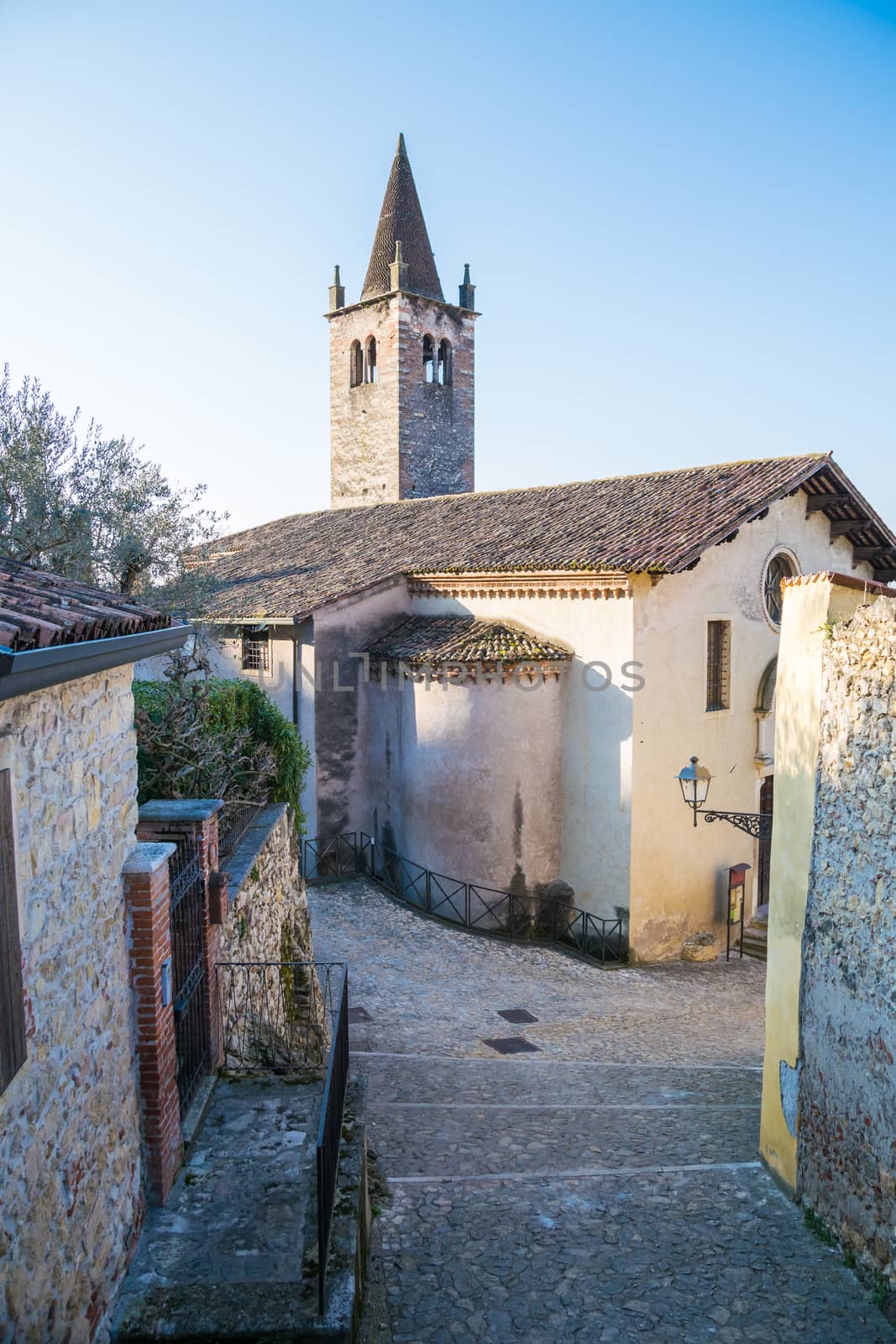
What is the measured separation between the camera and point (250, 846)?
922cm

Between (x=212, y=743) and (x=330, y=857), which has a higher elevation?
(x=212, y=743)

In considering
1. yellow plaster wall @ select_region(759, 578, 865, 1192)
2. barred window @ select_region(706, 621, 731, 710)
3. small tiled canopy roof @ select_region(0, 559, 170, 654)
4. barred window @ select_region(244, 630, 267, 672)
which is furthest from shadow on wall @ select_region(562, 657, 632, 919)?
small tiled canopy roof @ select_region(0, 559, 170, 654)

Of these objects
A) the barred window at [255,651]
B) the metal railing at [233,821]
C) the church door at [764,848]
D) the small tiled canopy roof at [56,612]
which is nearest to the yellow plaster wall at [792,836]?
the small tiled canopy roof at [56,612]

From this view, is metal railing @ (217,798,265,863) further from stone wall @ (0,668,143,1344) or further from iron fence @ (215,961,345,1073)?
stone wall @ (0,668,143,1344)

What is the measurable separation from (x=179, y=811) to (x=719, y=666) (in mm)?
11282

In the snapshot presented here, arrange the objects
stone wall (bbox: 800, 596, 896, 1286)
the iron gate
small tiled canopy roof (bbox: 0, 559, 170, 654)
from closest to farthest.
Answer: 1. small tiled canopy roof (bbox: 0, 559, 170, 654)
2. stone wall (bbox: 800, 596, 896, 1286)
3. the iron gate

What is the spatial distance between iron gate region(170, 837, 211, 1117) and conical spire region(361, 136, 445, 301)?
28.2 metres

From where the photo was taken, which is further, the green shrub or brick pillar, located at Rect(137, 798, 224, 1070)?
the green shrub

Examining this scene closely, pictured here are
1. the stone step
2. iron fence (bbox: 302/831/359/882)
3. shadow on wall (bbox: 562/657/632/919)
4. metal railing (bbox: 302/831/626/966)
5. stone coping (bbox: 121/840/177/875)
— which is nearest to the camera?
stone coping (bbox: 121/840/177/875)

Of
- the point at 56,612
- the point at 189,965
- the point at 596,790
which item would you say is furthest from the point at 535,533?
the point at 56,612

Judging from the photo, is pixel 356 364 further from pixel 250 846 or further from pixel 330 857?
pixel 250 846

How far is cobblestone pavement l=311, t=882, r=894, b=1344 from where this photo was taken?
564 cm

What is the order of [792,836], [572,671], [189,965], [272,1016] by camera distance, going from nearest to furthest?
[189,965], [792,836], [272,1016], [572,671]

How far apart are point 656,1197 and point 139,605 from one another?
5.74m
